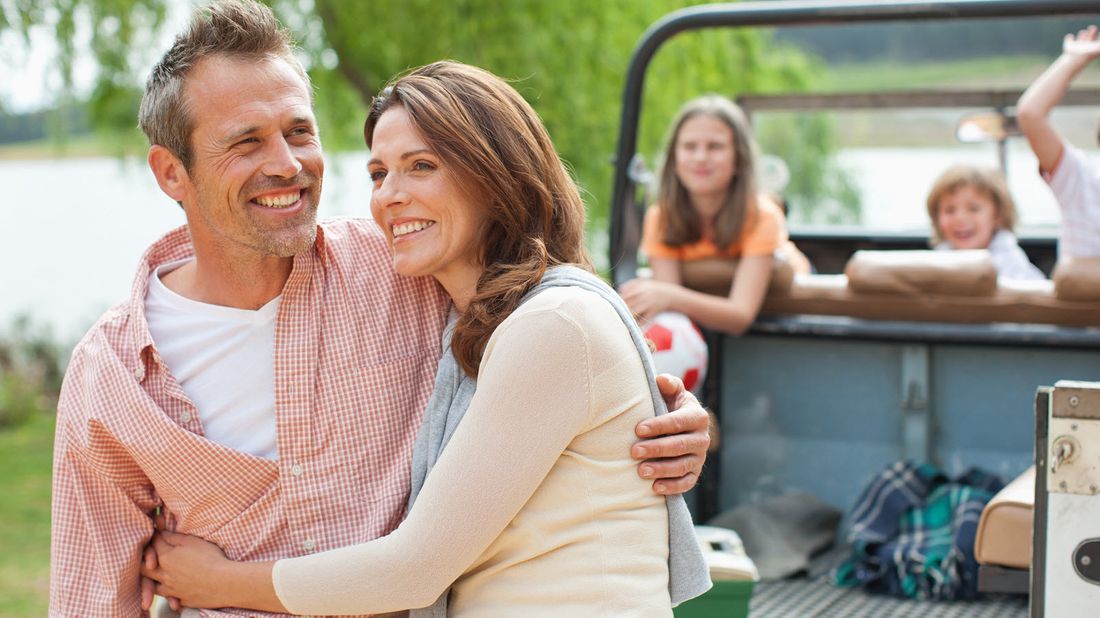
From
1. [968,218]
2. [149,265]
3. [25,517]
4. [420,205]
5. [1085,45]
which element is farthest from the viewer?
[25,517]

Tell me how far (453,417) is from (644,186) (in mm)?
2218

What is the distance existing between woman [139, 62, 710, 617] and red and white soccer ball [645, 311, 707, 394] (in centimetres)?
133

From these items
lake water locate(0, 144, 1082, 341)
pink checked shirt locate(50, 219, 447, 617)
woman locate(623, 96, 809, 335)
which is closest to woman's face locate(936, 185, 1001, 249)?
woman locate(623, 96, 809, 335)

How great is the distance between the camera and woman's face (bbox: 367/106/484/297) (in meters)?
2.33

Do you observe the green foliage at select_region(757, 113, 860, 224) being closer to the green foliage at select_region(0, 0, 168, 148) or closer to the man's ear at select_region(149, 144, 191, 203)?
the man's ear at select_region(149, 144, 191, 203)

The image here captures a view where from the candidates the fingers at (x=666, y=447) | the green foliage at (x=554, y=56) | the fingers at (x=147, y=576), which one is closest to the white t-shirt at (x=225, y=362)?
the fingers at (x=147, y=576)

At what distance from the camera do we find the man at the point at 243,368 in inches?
93.4

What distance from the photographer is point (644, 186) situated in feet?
14.2

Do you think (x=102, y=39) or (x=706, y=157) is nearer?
(x=706, y=157)

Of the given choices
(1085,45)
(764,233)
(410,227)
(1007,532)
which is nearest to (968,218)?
(764,233)

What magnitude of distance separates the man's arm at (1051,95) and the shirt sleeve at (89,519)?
104 inches

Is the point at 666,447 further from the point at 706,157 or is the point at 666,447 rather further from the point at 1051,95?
the point at 706,157

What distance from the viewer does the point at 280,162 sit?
2453 mm

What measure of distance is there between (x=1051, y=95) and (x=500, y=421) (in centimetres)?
228
